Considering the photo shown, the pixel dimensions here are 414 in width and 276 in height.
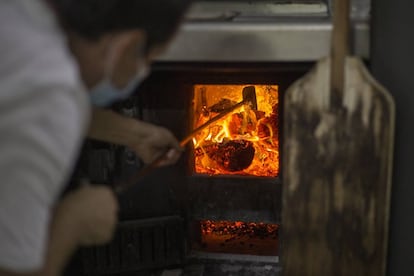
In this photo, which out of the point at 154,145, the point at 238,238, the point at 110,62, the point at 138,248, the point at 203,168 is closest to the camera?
the point at 110,62

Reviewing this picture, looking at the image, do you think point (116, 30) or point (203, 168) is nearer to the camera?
point (116, 30)

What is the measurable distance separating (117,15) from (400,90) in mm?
678

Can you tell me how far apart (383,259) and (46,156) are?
2.72ft

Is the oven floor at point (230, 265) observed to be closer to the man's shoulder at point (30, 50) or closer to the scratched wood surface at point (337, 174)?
the scratched wood surface at point (337, 174)

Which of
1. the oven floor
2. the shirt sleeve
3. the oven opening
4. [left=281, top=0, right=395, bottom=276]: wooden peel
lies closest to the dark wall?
[left=281, top=0, right=395, bottom=276]: wooden peel

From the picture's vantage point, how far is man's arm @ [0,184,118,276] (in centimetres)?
86

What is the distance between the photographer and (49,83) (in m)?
0.69

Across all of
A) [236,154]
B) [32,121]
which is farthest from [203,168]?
[32,121]

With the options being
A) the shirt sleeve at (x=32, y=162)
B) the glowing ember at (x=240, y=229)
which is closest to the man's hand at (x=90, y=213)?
the shirt sleeve at (x=32, y=162)

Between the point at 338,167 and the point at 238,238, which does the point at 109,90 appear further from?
the point at 238,238

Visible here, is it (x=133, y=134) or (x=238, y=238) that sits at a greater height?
(x=133, y=134)

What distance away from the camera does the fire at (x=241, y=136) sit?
1.67 metres

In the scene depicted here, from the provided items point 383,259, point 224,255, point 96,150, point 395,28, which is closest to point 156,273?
point 224,255

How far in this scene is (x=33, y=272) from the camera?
2.55ft
